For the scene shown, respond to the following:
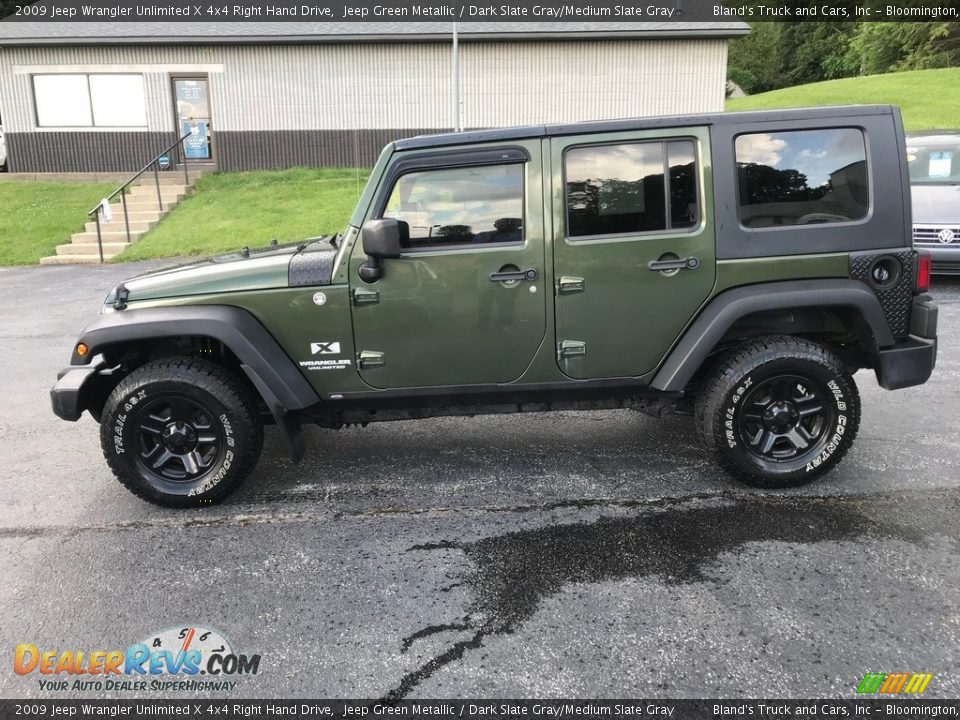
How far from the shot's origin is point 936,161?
30.0ft

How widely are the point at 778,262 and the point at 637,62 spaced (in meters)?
18.3

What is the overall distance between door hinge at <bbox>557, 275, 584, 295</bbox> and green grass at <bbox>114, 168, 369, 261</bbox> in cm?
1158

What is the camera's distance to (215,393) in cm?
369

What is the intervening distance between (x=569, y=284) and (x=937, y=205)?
7286 mm

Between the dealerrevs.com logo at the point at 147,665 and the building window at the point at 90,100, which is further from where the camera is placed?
the building window at the point at 90,100

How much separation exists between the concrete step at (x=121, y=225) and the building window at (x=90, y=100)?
485cm

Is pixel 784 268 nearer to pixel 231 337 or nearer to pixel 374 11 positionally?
pixel 231 337

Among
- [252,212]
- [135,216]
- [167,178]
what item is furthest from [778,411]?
[167,178]

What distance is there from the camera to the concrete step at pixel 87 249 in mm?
14672

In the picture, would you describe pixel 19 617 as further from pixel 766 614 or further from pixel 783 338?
pixel 783 338

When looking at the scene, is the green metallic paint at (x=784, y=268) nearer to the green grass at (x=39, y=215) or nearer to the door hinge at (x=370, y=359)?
the door hinge at (x=370, y=359)

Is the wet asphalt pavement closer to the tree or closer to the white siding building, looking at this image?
the white siding building

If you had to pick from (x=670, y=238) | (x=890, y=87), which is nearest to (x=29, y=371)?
(x=670, y=238)

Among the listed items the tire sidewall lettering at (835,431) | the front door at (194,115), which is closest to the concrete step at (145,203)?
the front door at (194,115)
